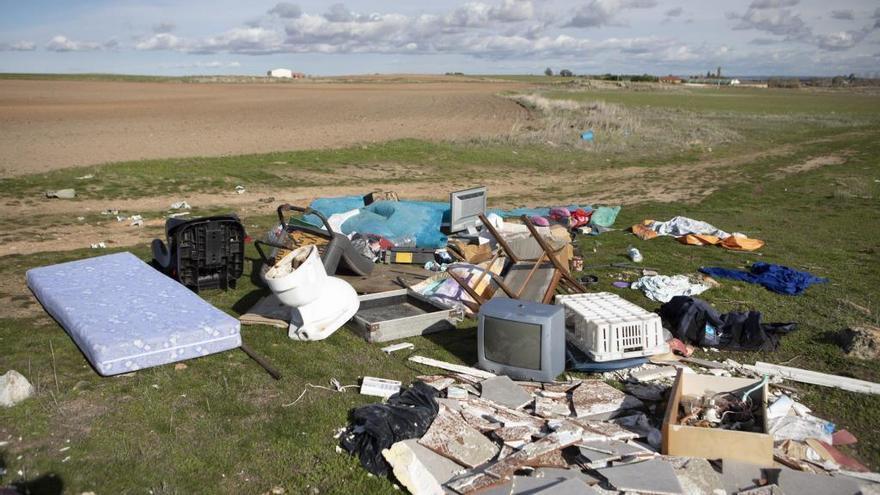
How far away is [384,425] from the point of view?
14.9 feet

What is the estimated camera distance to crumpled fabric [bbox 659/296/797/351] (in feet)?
21.3

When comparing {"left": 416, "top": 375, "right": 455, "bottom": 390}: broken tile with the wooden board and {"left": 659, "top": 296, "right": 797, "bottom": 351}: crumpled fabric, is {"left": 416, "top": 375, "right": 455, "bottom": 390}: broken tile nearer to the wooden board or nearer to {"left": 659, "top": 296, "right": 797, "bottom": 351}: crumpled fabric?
the wooden board

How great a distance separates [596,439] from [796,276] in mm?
5383

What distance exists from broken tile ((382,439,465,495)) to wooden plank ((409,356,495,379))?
4.28 ft

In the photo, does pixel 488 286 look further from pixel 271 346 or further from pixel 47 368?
pixel 47 368

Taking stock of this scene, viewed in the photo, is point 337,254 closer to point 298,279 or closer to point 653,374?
point 298,279

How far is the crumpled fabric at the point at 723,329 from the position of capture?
6.48m

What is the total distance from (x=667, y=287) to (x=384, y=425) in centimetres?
466

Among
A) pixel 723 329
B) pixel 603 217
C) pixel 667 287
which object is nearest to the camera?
pixel 723 329

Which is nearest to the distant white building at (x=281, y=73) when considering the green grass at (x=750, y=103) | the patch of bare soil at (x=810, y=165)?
the green grass at (x=750, y=103)

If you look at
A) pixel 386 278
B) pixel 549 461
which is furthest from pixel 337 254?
pixel 549 461

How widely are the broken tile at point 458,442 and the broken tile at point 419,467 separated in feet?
0.17

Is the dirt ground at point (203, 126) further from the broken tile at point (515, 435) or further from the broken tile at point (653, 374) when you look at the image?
the broken tile at point (653, 374)

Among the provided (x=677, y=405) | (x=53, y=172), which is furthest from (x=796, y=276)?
(x=53, y=172)
